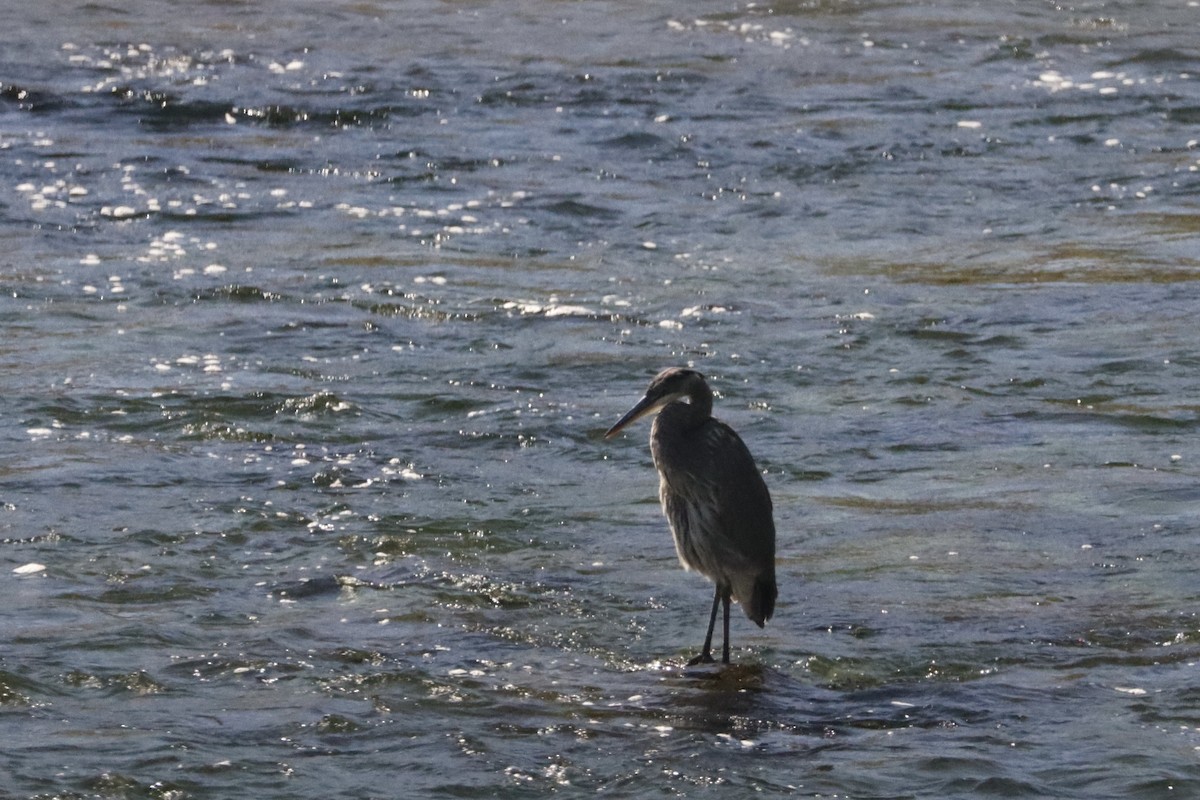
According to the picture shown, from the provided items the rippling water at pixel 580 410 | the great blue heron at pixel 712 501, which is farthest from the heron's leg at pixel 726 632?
the rippling water at pixel 580 410

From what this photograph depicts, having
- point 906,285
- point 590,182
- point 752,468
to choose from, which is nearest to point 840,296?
point 906,285

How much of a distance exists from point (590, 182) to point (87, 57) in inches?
252

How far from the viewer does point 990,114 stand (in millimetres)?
18344

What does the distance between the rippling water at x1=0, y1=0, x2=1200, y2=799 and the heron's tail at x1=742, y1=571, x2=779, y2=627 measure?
0.53ft

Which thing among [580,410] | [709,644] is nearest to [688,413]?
[709,644]

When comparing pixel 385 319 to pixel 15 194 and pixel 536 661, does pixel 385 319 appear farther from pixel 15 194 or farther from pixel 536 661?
pixel 536 661

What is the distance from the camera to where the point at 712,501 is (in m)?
7.34

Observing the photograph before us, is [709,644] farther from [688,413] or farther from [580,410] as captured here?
[580,410]

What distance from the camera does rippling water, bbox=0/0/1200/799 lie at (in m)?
6.66

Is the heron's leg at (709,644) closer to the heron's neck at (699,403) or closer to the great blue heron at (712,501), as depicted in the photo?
the great blue heron at (712,501)

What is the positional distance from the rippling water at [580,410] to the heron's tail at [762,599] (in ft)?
0.53

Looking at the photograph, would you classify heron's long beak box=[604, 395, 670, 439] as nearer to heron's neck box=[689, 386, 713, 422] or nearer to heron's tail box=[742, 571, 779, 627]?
heron's neck box=[689, 386, 713, 422]

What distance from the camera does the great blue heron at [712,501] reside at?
730 centimetres

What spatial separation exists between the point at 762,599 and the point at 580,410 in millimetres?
3334
